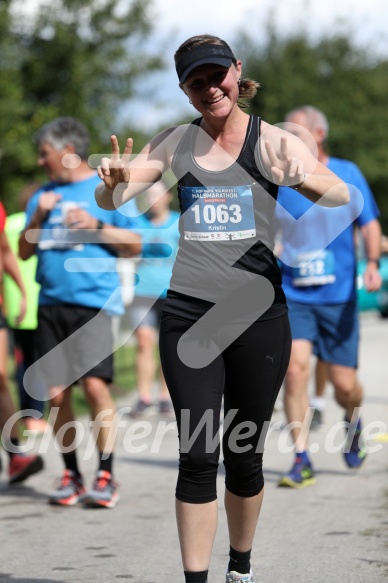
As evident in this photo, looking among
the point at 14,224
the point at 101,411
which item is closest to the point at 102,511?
the point at 101,411

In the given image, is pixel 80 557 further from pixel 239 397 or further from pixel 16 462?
pixel 16 462

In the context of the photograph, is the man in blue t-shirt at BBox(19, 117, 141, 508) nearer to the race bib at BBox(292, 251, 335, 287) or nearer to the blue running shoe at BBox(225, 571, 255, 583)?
the race bib at BBox(292, 251, 335, 287)

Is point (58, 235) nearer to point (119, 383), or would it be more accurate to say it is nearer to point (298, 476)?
point (298, 476)

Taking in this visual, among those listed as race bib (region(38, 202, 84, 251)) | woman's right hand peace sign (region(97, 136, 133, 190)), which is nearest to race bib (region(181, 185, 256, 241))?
woman's right hand peace sign (region(97, 136, 133, 190))

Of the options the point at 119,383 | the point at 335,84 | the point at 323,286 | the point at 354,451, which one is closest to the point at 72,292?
the point at 323,286

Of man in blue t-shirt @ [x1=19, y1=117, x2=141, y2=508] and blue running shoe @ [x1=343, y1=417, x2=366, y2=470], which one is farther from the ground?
man in blue t-shirt @ [x1=19, y1=117, x2=141, y2=508]

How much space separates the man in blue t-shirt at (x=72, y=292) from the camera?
664 centimetres

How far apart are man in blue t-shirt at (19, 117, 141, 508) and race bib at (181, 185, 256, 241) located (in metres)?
2.32

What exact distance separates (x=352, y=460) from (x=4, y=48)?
21.3 metres

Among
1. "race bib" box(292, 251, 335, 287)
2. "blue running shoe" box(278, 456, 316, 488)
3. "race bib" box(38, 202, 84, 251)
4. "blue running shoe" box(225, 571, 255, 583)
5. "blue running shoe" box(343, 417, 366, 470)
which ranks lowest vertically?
"blue running shoe" box(225, 571, 255, 583)

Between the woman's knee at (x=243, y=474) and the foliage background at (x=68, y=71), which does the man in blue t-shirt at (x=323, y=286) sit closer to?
the woman's knee at (x=243, y=474)

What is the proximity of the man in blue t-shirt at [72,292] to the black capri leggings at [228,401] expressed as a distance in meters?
2.33

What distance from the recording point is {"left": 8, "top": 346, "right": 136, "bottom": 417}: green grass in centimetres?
1117

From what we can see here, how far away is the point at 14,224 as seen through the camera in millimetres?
9148
